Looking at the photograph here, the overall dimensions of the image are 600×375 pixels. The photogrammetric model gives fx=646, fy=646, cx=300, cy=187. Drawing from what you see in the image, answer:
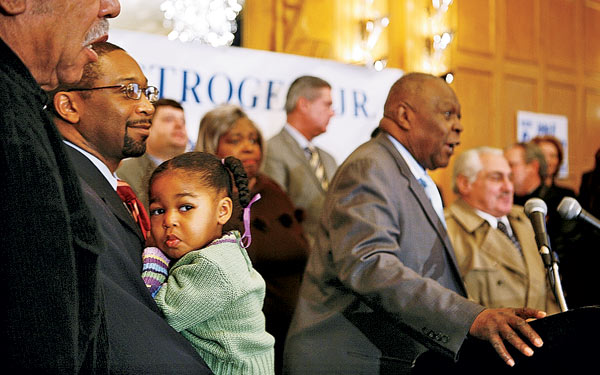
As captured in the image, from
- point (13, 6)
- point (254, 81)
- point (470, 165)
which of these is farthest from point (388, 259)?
point (254, 81)

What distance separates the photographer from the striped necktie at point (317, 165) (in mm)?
4182

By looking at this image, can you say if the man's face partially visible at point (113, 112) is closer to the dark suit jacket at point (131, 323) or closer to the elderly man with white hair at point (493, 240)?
the dark suit jacket at point (131, 323)

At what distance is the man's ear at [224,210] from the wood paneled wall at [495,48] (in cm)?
499

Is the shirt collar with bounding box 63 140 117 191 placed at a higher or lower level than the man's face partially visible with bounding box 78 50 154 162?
lower

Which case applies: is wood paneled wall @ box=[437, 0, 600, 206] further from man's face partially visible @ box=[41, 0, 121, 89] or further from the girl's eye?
man's face partially visible @ box=[41, 0, 121, 89]

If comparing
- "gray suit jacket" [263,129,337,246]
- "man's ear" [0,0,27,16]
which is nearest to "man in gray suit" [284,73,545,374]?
"man's ear" [0,0,27,16]

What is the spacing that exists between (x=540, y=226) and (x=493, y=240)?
1223mm

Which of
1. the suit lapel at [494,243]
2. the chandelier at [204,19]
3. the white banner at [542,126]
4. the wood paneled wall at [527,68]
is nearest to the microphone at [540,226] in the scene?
the suit lapel at [494,243]

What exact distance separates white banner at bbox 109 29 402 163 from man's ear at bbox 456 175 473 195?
146cm

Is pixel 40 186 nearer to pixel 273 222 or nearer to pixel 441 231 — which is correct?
pixel 441 231

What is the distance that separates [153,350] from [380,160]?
1.21 meters

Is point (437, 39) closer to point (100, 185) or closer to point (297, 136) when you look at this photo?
point (297, 136)

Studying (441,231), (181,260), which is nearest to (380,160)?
(441,231)

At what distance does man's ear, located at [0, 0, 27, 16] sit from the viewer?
0.86 m
